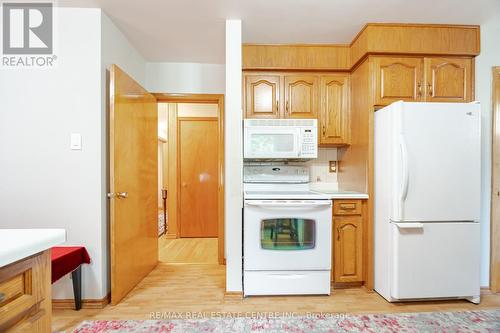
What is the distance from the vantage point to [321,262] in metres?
2.09

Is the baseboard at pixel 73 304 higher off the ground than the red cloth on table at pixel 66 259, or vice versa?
the red cloth on table at pixel 66 259

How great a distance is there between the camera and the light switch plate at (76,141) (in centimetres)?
190

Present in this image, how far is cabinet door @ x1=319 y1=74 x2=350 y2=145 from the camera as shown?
2525 mm

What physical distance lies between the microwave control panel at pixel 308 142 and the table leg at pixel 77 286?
6.78ft

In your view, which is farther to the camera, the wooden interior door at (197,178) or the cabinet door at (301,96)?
the wooden interior door at (197,178)

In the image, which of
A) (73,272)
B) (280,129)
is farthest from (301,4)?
(73,272)

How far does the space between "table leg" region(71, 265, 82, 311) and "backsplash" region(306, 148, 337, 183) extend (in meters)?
2.30

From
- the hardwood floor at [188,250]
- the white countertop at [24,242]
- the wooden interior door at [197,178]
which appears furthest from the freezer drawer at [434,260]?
the wooden interior door at [197,178]

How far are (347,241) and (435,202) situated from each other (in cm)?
77

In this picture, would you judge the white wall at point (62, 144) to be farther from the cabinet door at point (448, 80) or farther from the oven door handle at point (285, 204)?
the cabinet door at point (448, 80)

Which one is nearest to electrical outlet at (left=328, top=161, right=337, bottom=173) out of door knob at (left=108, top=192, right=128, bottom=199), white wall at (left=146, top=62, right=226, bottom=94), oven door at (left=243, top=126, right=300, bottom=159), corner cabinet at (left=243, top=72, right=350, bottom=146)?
corner cabinet at (left=243, top=72, right=350, bottom=146)

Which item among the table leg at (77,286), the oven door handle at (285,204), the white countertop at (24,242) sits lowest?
the table leg at (77,286)

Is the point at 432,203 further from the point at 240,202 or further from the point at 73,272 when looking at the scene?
the point at 73,272

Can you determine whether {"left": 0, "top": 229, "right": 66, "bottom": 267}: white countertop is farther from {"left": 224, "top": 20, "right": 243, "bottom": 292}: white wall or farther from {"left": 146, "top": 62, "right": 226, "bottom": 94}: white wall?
{"left": 146, "top": 62, "right": 226, "bottom": 94}: white wall
